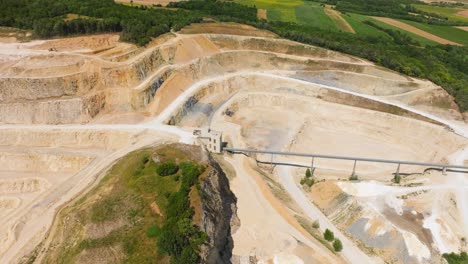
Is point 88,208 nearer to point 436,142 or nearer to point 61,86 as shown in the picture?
point 61,86

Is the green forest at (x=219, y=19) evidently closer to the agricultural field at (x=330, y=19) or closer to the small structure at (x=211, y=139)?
the agricultural field at (x=330, y=19)

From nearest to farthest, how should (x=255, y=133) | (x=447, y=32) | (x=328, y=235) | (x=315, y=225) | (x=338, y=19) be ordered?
(x=328, y=235) → (x=315, y=225) → (x=255, y=133) → (x=447, y=32) → (x=338, y=19)

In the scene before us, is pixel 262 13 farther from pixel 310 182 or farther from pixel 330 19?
pixel 310 182

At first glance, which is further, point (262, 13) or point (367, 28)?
point (262, 13)

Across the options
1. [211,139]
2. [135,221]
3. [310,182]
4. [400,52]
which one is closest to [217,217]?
[135,221]

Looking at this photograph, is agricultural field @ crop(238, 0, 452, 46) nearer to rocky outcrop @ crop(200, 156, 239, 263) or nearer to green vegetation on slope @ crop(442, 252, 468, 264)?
green vegetation on slope @ crop(442, 252, 468, 264)

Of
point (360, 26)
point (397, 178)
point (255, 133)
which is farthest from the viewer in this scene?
point (360, 26)

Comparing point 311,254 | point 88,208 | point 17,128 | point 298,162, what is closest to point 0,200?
point 17,128
